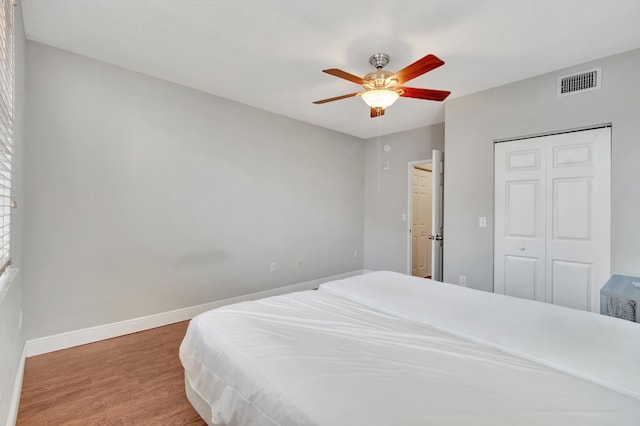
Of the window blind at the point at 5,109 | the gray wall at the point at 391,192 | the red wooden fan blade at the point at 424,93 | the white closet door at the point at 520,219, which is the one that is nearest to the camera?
the window blind at the point at 5,109

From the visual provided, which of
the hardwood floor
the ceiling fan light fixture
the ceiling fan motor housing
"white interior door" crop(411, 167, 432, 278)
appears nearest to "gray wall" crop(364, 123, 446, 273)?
"white interior door" crop(411, 167, 432, 278)

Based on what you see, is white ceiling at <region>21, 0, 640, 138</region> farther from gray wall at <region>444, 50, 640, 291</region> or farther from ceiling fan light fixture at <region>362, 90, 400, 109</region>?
ceiling fan light fixture at <region>362, 90, 400, 109</region>

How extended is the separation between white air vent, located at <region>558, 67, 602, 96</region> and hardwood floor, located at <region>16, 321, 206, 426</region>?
13.1ft

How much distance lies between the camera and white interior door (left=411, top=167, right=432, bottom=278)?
496 centimetres

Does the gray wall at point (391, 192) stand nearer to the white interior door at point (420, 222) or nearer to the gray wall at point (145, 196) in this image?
the white interior door at point (420, 222)

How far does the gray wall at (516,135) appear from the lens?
99.7 inches

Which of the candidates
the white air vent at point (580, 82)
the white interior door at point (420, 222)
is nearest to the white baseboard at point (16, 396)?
the white interior door at point (420, 222)

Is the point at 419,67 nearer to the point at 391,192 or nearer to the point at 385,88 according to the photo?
the point at 385,88

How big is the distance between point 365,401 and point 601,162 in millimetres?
3132

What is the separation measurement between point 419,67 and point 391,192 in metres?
3.12

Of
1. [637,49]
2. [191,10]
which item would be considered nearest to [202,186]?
[191,10]

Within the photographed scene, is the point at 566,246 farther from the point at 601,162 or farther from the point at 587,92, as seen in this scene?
the point at 587,92

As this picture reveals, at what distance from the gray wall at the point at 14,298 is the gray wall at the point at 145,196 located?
0.25 meters

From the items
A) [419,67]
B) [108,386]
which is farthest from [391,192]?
[108,386]
